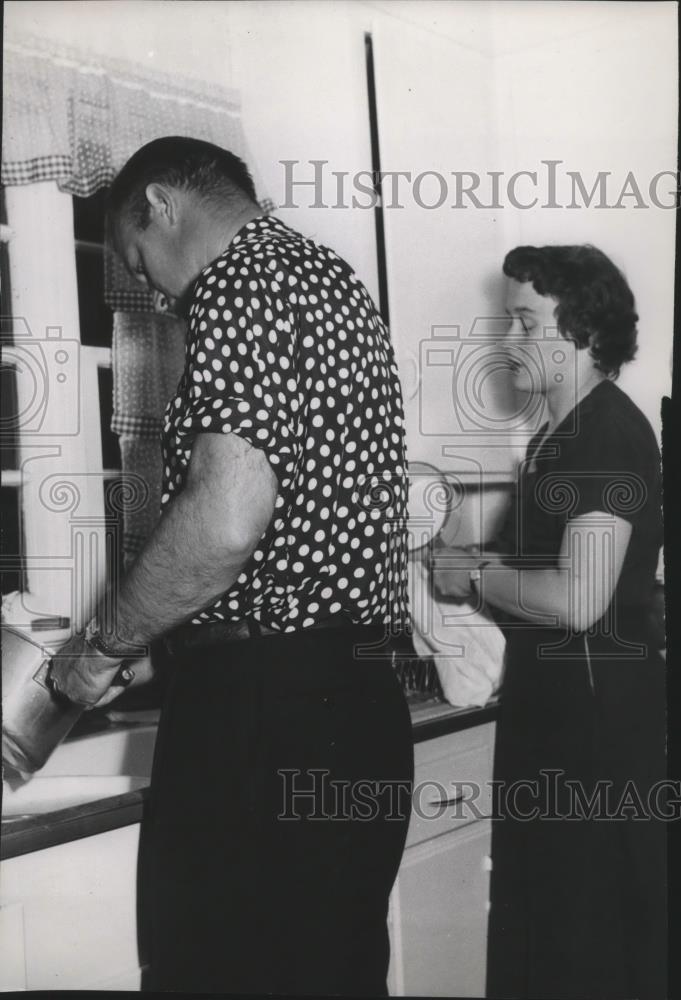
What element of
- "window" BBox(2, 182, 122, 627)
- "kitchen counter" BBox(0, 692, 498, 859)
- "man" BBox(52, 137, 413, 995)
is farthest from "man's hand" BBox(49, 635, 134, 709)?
"window" BBox(2, 182, 122, 627)

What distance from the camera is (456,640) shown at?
1.70 metres

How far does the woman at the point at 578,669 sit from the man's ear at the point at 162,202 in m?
0.66

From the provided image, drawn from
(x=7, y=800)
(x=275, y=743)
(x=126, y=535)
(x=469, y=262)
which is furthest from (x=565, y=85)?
(x=7, y=800)

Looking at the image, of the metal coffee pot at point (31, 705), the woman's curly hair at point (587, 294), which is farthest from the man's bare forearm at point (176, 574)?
the woman's curly hair at point (587, 294)

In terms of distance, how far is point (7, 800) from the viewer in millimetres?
1340

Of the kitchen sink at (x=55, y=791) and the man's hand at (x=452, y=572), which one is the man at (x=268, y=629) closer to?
the kitchen sink at (x=55, y=791)

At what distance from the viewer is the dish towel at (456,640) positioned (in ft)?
5.45

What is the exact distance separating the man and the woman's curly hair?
1.71ft

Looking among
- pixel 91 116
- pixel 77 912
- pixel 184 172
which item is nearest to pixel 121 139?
pixel 91 116

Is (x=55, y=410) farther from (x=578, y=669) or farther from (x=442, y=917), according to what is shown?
(x=442, y=917)

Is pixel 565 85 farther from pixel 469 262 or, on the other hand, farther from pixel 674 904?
pixel 674 904

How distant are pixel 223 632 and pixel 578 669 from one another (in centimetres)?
73

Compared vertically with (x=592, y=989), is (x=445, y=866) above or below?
above

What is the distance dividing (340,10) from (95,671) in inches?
47.5
